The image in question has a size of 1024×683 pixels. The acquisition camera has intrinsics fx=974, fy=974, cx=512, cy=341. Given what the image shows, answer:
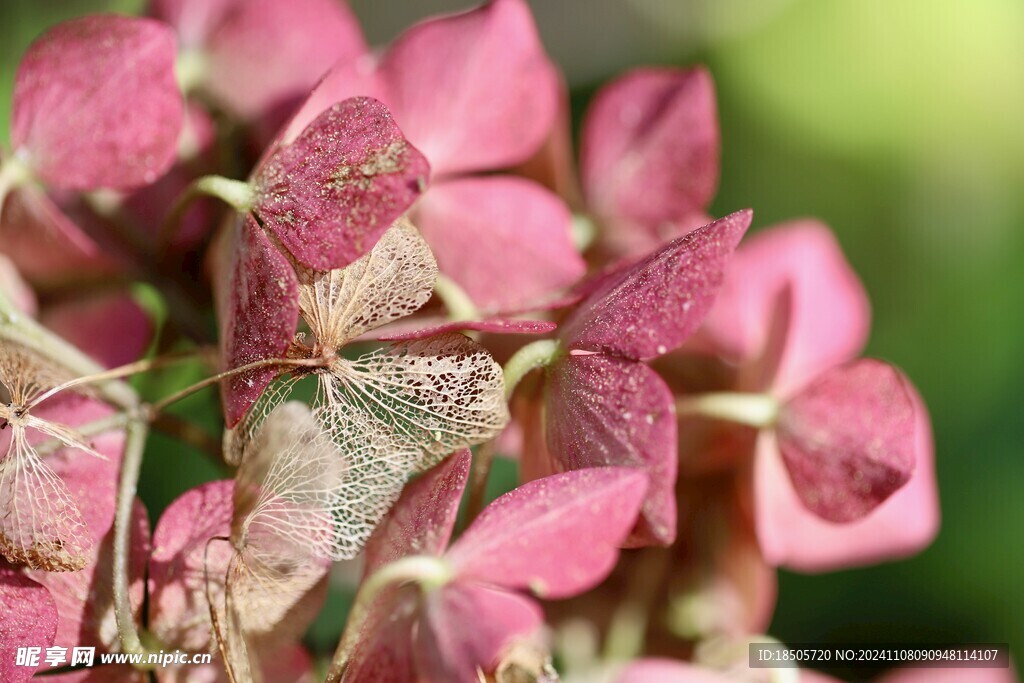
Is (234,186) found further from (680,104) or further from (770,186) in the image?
(770,186)

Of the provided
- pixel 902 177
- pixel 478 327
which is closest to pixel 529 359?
pixel 478 327

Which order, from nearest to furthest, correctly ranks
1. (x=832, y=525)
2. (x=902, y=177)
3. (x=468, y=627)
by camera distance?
(x=468, y=627), (x=832, y=525), (x=902, y=177)

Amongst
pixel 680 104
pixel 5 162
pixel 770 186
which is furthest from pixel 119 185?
pixel 770 186

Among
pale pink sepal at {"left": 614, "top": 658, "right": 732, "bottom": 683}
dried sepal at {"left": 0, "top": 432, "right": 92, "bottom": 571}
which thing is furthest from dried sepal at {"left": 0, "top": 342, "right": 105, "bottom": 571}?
pale pink sepal at {"left": 614, "top": 658, "right": 732, "bottom": 683}

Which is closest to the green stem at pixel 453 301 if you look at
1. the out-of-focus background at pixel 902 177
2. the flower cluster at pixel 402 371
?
the flower cluster at pixel 402 371

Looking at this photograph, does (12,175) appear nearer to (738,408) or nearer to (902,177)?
(738,408)

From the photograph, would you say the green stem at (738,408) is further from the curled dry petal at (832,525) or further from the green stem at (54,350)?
the green stem at (54,350)

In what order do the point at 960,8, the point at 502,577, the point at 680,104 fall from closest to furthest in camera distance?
1. the point at 502,577
2. the point at 680,104
3. the point at 960,8

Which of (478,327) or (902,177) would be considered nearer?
(478,327)
